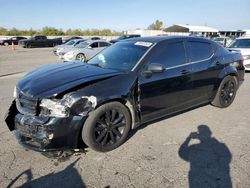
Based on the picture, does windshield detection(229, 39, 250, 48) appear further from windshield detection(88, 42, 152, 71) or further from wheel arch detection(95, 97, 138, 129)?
wheel arch detection(95, 97, 138, 129)

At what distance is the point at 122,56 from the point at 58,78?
1290mm

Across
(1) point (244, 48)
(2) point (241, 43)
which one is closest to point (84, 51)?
(2) point (241, 43)

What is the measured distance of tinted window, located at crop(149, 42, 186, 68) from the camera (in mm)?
4146

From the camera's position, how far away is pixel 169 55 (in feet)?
14.2

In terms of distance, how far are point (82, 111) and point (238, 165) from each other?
2251 mm

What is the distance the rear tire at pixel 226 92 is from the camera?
550 cm

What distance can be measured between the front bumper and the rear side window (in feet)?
8.60

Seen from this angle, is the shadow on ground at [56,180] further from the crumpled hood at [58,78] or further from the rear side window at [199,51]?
the rear side window at [199,51]

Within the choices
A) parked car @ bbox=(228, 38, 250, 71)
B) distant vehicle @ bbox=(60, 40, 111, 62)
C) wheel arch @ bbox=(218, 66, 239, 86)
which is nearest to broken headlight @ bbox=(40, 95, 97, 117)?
wheel arch @ bbox=(218, 66, 239, 86)

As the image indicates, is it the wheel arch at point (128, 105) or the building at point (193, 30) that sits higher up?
the building at point (193, 30)

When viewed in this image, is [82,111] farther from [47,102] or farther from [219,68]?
[219,68]

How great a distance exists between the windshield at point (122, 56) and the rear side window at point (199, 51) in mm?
994

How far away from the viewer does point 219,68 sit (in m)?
5.30

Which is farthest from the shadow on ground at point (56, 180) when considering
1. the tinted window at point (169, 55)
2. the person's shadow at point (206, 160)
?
the tinted window at point (169, 55)
